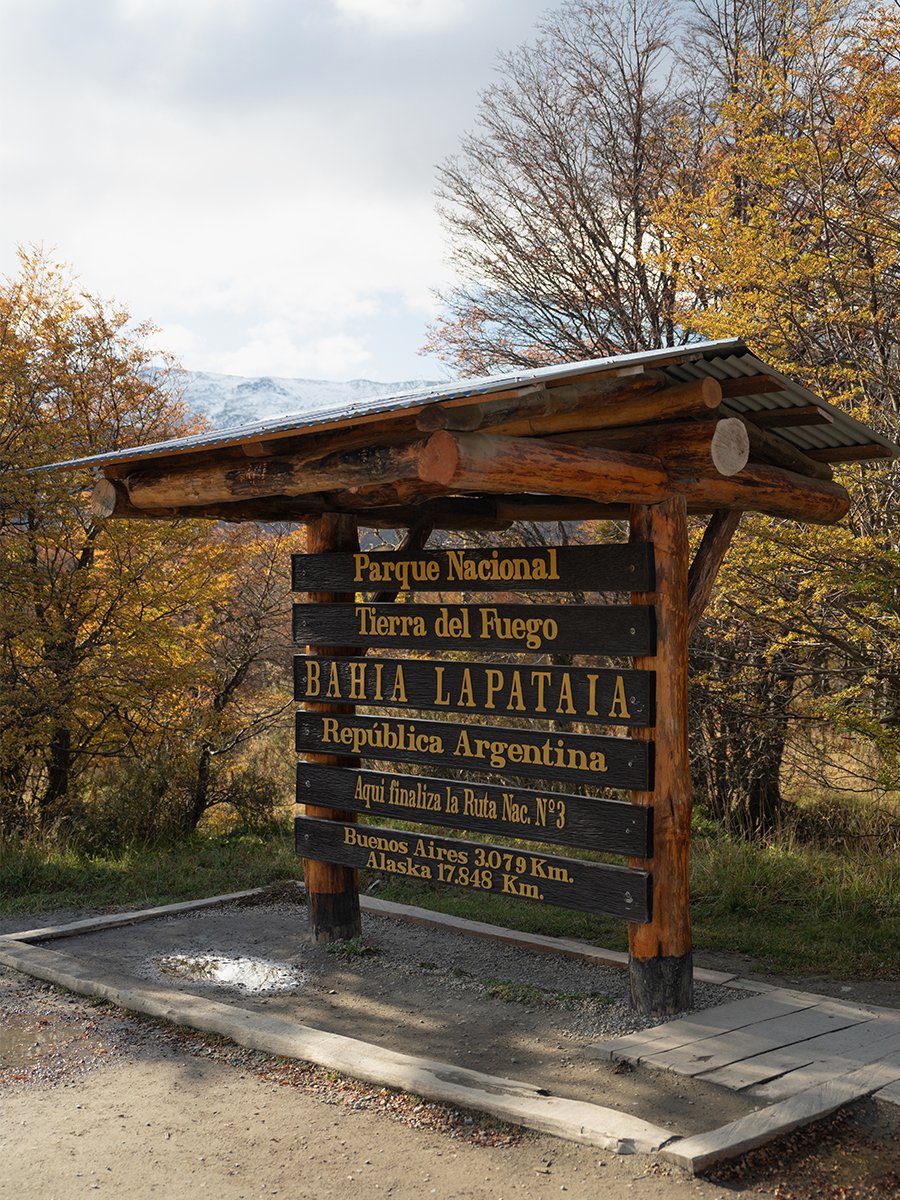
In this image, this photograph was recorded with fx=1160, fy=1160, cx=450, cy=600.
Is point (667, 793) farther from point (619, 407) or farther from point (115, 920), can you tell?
point (115, 920)

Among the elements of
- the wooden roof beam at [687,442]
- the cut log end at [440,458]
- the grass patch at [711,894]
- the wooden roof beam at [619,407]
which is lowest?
the grass patch at [711,894]

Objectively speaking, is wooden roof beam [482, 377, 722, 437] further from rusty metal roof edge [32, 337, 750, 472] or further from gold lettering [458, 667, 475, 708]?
gold lettering [458, 667, 475, 708]

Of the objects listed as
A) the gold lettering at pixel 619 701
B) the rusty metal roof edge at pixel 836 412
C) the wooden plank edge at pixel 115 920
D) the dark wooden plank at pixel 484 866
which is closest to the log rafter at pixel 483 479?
the rusty metal roof edge at pixel 836 412

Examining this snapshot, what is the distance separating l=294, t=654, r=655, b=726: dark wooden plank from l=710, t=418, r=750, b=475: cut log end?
0.99m

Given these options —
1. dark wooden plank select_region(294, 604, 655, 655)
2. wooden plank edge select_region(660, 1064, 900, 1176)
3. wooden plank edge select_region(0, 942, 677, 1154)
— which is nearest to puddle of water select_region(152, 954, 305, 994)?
wooden plank edge select_region(0, 942, 677, 1154)

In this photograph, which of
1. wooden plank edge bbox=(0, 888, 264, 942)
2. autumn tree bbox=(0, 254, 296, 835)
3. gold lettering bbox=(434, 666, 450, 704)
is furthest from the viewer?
autumn tree bbox=(0, 254, 296, 835)

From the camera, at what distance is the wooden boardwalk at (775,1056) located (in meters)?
4.09

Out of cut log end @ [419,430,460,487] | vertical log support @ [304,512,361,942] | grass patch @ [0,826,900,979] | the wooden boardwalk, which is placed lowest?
grass patch @ [0,826,900,979]

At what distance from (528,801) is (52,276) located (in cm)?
927

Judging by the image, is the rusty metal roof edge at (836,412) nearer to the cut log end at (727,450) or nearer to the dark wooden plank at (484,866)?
the cut log end at (727,450)

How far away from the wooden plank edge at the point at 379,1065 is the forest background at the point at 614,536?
8.24 feet

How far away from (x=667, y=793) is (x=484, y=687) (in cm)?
108

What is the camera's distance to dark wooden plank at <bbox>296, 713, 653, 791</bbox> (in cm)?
538

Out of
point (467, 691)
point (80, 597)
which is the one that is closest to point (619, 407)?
point (467, 691)
